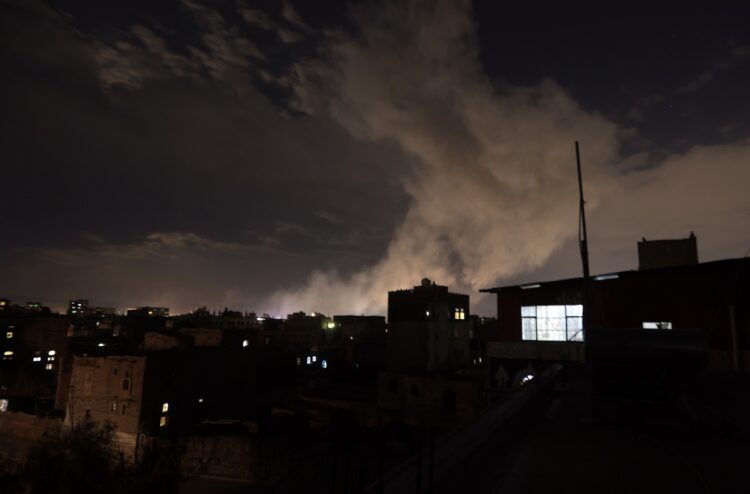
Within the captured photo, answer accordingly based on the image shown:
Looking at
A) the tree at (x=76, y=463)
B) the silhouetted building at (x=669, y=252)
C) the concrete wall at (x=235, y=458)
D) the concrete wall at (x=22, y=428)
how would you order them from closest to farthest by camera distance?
the silhouetted building at (x=669, y=252), the concrete wall at (x=235, y=458), the tree at (x=76, y=463), the concrete wall at (x=22, y=428)

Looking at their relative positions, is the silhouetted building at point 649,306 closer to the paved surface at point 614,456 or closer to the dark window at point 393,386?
the paved surface at point 614,456

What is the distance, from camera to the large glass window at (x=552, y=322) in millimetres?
23595

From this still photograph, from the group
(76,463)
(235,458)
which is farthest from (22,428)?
(235,458)

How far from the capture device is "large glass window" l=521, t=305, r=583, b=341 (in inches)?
929

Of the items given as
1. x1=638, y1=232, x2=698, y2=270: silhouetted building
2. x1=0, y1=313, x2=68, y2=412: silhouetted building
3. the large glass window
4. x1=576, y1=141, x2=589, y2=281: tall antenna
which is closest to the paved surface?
x1=576, y1=141, x2=589, y2=281: tall antenna

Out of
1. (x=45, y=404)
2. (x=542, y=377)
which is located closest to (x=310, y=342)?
(x=45, y=404)

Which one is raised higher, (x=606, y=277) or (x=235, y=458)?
(x=606, y=277)

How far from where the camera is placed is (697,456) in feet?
20.4

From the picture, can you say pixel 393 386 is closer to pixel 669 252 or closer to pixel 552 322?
pixel 552 322

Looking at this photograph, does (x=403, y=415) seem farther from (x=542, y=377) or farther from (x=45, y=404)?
(x=45, y=404)

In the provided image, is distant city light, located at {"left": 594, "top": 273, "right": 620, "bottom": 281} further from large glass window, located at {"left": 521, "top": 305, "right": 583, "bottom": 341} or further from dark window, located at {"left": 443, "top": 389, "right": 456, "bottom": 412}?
dark window, located at {"left": 443, "top": 389, "right": 456, "bottom": 412}

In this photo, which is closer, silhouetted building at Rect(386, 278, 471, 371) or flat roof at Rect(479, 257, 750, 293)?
flat roof at Rect(479, 257, 750, 293)

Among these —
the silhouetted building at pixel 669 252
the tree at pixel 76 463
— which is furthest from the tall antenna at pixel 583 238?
the tree at pixel 76 463

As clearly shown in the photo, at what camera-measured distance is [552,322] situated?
80.5 feet
